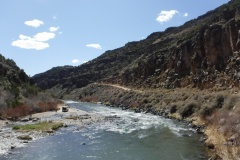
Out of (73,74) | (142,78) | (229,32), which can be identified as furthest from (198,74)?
(73,74)

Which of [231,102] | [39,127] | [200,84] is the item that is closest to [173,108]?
[200,84]

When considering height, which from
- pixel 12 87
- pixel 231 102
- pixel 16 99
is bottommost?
pixel 231 102

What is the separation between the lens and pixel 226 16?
6216 cm

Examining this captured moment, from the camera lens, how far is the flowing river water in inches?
998

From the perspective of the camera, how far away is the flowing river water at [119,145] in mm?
25359

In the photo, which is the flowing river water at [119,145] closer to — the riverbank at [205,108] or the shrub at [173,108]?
the riverbank at [205,108]

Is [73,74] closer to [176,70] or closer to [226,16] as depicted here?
[176,70]

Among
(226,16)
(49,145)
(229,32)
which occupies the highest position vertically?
(226,16)

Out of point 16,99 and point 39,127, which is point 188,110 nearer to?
point 39,127

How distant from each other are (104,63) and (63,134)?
4699 inches

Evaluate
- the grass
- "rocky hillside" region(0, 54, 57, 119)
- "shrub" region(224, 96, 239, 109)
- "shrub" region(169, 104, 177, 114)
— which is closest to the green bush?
"shrub" region(224, 96, 239, 109)

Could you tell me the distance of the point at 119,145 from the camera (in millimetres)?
29500

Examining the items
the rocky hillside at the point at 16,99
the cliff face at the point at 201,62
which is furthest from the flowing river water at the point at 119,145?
the cliff face at the point at 201,62

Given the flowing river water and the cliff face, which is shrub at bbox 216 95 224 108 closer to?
the flowing river water
